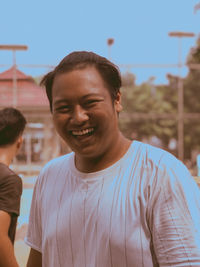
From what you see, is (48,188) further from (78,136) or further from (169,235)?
(169,235)

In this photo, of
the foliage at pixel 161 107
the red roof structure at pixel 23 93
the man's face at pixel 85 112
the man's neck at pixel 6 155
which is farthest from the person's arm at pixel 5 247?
the foliage at pixel 161 107

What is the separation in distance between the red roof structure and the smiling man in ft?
40.0

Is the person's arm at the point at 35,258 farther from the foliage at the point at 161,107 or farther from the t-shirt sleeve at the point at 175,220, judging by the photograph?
the foliage at the point at 161,107

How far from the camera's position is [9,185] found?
5.65 ft

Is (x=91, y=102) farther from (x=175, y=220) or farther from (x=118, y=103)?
(x=175, y=220)

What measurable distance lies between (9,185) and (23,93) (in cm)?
1247

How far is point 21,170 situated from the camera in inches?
545

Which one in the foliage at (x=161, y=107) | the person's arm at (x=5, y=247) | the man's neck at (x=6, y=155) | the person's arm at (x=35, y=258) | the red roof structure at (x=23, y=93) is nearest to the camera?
the person's arm at (x=35, y=258)

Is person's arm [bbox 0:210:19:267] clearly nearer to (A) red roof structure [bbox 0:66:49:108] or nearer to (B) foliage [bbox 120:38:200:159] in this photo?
(A) red roof structure [bbox 0:66:49:108]

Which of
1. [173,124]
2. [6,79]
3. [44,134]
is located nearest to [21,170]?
[44,134]

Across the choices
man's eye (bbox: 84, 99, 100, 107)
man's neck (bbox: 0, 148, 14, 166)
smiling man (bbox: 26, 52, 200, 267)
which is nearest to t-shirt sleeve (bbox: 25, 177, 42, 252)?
smiling man (bbox: 26, 52, 200, 267)

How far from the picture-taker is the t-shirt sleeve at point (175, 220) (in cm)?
97

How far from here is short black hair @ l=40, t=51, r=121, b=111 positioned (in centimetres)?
115

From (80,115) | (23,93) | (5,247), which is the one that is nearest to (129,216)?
(80,115)
